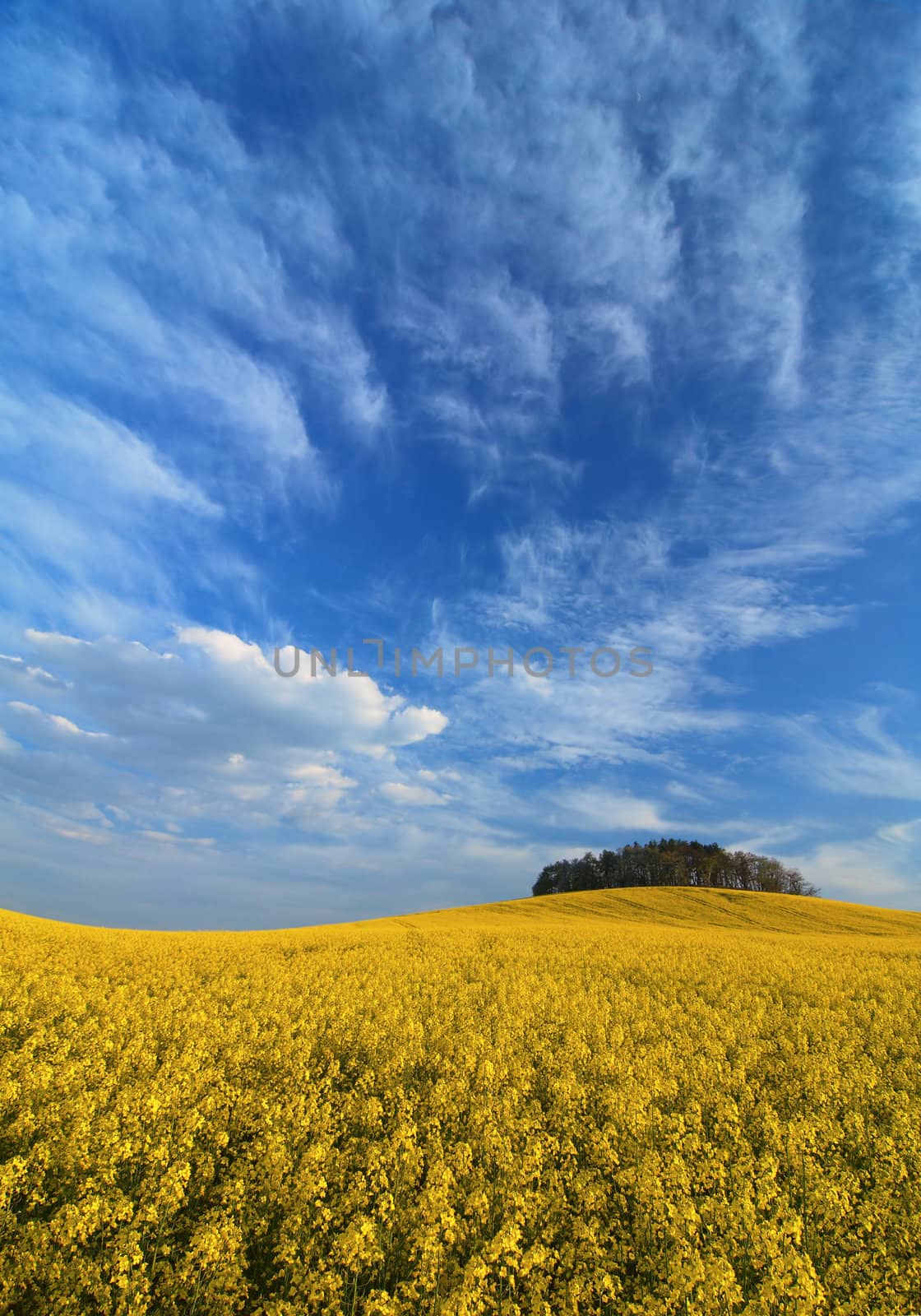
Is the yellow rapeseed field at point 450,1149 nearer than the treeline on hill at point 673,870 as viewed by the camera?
Yes

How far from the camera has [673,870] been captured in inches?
3519

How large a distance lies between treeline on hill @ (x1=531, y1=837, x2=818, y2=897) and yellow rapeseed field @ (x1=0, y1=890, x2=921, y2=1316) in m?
75.4

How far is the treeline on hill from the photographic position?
89125 millimetres

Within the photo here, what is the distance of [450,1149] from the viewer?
823 cm

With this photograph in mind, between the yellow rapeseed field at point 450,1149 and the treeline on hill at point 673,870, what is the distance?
75.4 metres

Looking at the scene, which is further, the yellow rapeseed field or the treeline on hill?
the treeline on hill

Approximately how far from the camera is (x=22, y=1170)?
21.5 feet

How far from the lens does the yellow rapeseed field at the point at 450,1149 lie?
19.5 ft

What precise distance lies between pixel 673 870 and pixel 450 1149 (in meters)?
90.8

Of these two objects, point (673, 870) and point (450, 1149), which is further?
point (673, 870)

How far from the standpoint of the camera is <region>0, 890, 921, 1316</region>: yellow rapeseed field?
19.5 ft

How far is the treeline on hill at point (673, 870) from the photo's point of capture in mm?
89125

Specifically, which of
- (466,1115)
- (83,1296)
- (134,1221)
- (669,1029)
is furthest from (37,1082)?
(669,1029)

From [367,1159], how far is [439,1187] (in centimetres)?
186
